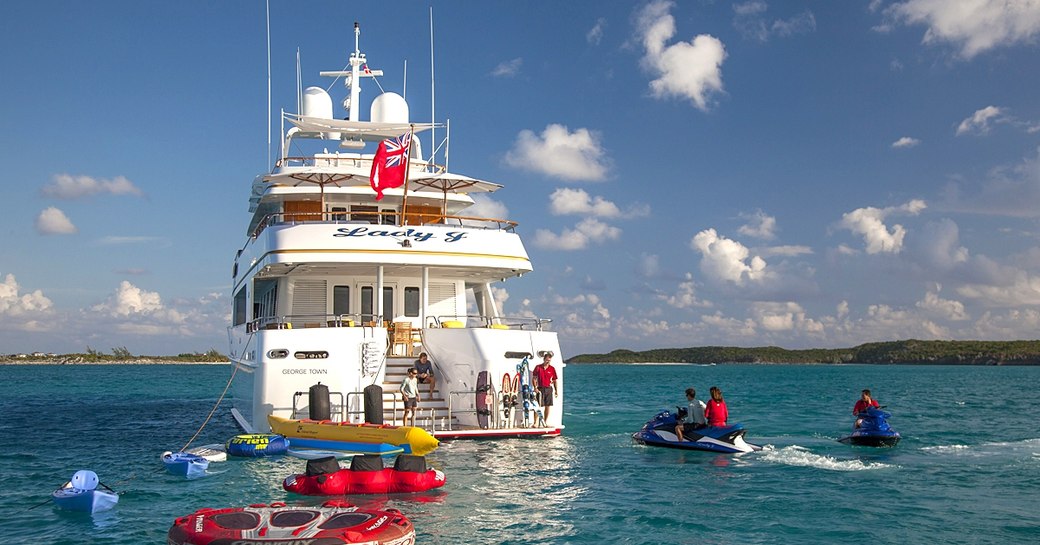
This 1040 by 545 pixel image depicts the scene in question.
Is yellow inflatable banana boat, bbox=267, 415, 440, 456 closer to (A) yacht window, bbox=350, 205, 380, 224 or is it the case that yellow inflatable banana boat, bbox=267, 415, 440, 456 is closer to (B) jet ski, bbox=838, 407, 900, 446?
(A) yacht window, bbox=350, 205, 380, 224

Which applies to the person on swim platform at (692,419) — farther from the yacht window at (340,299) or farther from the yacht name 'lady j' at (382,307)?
the yacht window at (340,299)

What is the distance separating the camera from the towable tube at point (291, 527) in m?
10.4

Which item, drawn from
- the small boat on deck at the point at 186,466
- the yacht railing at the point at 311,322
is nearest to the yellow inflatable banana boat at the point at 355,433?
the small boat on deck at the point at 186,466

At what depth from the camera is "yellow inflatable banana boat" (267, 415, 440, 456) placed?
16.9 m

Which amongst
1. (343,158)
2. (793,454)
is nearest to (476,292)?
(343,158)

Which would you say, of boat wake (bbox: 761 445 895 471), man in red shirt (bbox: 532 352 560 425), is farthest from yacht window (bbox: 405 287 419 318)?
boat wake (bbox: 761 445 895 471)

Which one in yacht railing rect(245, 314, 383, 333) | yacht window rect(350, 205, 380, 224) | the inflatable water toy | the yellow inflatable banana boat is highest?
yacht window rect(350, 205, 380, 224)

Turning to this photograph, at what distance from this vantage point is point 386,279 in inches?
979

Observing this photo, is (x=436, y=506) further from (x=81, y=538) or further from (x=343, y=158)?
(x=343, y=158)

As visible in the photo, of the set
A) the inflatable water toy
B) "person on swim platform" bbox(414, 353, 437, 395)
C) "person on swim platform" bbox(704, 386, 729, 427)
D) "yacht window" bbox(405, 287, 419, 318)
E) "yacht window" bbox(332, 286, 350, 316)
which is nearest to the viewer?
the inflatable water toy

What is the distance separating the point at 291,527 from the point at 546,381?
11.0 m

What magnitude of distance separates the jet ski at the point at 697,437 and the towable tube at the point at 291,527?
10.3 meters

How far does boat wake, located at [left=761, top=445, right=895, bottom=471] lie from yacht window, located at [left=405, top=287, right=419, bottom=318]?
33.8ft

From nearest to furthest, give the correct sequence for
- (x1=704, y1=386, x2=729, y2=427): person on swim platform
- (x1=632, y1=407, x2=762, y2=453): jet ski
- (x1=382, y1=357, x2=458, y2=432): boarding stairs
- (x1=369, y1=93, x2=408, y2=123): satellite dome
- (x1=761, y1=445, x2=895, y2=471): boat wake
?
(x1=761, y1=445, x2=895, y2=471): boat wake, (x1=632, y1=407, x2=762, y2=453): jet ski, (x1=704, y1=386, x2=729, y2=427): person on swim platform, (x1=382, y1=357, x2=458, y2=432): boarding stairs, (x1=369, y1=93, x2=408, y2=123): satellite dome
